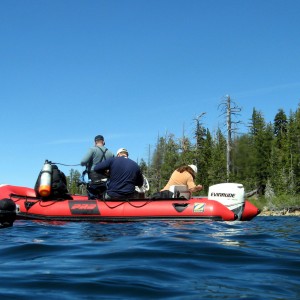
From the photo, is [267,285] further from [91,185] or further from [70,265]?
[91,185]

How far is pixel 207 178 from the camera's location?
181 ft

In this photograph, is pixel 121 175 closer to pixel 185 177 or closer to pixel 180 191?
pixel 180 191

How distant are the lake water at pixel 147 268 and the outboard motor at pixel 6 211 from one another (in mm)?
491

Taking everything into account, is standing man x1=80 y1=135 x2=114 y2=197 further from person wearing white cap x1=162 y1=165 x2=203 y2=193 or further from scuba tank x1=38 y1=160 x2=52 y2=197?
person wearing white cap x1=162 y1=165 x2=203 y2=193

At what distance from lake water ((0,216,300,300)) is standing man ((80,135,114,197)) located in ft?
16.4

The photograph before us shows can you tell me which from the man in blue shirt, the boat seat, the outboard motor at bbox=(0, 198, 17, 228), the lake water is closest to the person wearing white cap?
the boat seat

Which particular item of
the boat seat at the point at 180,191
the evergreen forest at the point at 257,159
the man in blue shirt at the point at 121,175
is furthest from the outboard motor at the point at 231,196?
the evergreen forest at the point at 257,159

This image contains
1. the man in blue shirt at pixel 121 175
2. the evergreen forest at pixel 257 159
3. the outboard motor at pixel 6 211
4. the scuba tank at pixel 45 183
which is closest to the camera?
the outboard motor at pixel 6 211

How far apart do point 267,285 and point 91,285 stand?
133 centimetres

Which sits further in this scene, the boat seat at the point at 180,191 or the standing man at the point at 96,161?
the standing man at the point at 96,161

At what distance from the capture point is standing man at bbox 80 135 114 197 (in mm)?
11000

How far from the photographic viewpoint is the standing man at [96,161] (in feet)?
36.1

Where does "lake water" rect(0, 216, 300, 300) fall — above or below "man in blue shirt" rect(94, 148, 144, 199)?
below

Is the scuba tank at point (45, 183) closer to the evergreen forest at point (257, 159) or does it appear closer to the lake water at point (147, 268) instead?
the lake water at point (147, 268)
